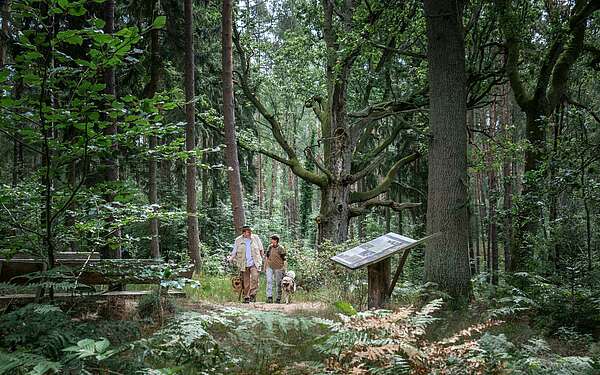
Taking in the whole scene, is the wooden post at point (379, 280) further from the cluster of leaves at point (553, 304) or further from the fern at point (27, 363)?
the fern at point (27, 363)

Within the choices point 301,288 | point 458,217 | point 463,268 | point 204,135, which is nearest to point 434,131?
point 458,217

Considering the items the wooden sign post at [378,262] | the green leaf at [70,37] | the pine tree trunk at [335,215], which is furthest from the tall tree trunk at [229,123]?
the green leaf at [70,37]

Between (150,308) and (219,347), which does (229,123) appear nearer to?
(150,308)

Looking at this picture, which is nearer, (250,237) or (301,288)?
(250,237)

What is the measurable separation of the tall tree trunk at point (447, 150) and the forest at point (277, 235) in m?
0.03

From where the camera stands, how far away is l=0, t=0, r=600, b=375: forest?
4.09 meters

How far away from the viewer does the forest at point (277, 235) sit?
4.09 m

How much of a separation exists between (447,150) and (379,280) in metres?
2.90

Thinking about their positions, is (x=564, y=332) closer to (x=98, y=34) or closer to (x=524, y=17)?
(x=98, y=34)

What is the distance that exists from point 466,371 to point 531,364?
557 mm

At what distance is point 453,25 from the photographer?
847cm

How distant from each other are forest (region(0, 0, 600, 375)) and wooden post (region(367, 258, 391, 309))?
2 centimetres

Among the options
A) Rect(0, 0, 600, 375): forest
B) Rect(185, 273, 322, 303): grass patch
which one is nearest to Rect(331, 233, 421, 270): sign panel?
Rect(0, 0, 600, 375): forest

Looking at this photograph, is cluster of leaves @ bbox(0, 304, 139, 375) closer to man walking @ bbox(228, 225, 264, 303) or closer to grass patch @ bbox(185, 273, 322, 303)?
grass patch @ bbox(185, 273, 322, 303)
